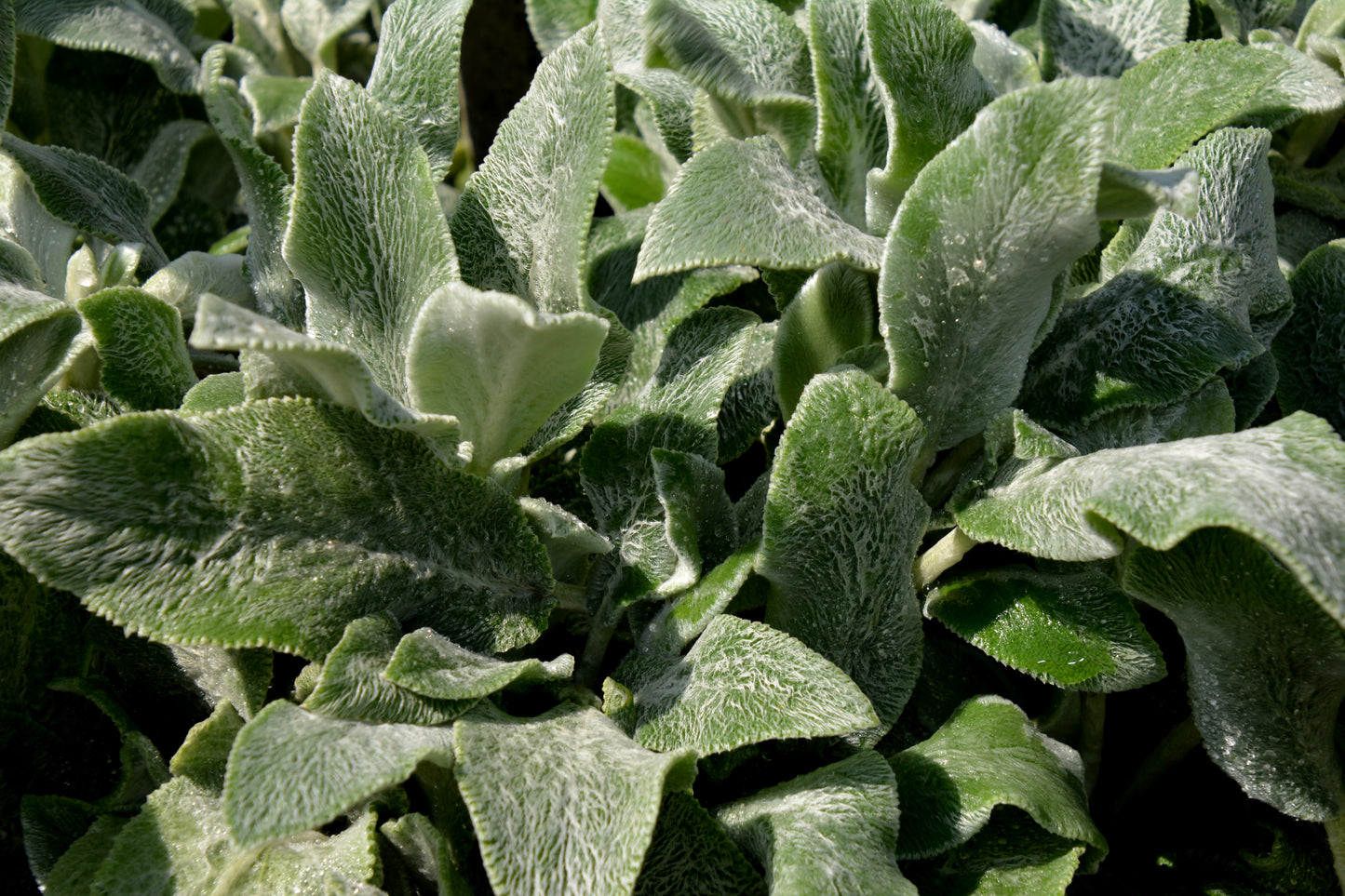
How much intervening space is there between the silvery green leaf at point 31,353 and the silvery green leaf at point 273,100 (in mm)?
432

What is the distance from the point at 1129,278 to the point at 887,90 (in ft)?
0.96

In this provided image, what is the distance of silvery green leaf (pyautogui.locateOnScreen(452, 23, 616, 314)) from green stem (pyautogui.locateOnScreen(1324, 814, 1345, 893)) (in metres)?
0.72

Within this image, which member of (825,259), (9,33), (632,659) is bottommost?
(632,659)

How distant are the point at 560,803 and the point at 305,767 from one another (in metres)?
0.15

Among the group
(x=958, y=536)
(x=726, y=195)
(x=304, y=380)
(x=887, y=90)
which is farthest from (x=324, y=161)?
(x=958, y=536)

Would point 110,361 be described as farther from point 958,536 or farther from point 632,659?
point 958,536

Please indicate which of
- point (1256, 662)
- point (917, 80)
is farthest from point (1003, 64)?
point (1256, 662)

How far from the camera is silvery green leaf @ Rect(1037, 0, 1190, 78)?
3.77 feet

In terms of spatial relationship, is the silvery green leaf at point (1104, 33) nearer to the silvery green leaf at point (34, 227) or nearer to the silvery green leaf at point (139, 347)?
the silvery green leaf at point (139, 347)

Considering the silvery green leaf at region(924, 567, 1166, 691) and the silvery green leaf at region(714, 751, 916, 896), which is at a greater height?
the silvery green leaf at region(924, 567, 1166, 691)

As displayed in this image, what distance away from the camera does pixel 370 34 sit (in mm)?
1584

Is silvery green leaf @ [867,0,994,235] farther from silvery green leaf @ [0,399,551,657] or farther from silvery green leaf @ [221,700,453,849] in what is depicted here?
silvery green leaf @ [221,700,453,849]

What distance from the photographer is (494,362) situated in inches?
29.5

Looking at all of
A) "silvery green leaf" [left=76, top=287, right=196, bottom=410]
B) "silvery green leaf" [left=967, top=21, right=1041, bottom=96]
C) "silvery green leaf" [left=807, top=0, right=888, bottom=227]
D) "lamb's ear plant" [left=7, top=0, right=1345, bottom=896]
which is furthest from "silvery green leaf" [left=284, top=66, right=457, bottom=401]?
"silvery green leaf" [left=967, top=21, right=1041, bottom=96]
